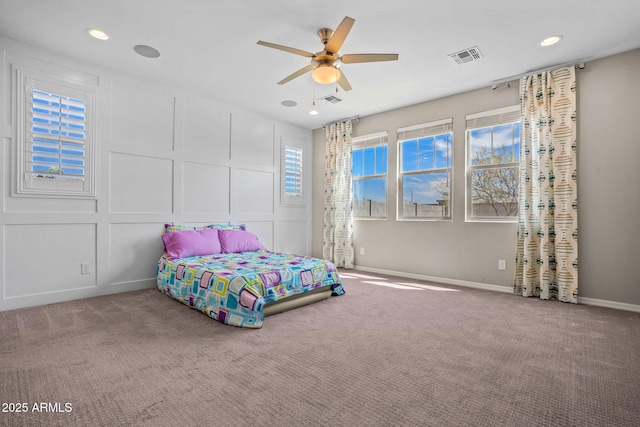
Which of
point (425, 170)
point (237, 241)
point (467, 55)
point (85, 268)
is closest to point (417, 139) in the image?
point (425, 170)

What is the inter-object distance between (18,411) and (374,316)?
255 cm

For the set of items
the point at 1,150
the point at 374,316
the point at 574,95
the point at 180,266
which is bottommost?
the point at 374,316

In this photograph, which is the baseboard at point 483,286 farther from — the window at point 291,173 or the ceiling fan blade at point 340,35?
the ceiling fan blade at point 340,35

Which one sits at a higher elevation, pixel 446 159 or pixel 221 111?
pixel 221 111

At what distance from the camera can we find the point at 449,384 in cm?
181

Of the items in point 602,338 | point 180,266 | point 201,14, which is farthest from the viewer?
point 180,266

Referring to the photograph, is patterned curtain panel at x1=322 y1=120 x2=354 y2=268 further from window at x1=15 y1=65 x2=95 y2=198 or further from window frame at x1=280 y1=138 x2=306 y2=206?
window at x1=15 y1=65 x2=95 y2=198

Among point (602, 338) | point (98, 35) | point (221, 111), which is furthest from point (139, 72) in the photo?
point (602, 338)

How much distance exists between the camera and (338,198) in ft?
19.1

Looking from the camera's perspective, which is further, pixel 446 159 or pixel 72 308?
pixel 446 159

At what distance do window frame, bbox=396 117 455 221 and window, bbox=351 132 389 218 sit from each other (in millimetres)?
267

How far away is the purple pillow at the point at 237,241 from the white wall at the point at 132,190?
0.47 metres

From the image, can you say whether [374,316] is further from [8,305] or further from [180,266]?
[8,305]

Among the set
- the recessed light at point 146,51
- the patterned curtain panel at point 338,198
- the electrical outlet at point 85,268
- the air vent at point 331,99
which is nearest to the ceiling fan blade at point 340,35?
the air vent at point 331,99
